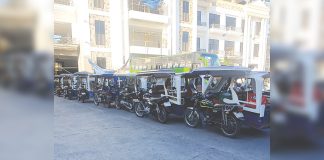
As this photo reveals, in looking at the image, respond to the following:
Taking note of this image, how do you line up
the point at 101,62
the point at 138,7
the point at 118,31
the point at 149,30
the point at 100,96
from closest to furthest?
the point at 100,96 → the point at 101,62 → the point at 118,31 → the point at 138,7 → the point at 149,30

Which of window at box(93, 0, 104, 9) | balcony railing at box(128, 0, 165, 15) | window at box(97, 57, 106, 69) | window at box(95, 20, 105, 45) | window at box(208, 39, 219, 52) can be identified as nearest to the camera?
window at box(93, 0, 104, 9)

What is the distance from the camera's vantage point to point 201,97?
19.5 feet

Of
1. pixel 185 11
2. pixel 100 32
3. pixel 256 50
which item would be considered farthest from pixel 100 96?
pixel 256 50

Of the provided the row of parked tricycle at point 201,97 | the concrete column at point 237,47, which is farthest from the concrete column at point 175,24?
the row of parked tricycle at point 201,97

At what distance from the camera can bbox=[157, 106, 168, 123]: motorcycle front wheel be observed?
6320mm

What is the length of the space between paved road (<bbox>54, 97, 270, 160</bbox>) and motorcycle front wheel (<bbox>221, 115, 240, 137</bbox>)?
131 mm

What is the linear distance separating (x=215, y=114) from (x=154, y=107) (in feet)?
6.54

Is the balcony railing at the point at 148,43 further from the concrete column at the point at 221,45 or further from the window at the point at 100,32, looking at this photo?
the concrete column at the point at 221,45

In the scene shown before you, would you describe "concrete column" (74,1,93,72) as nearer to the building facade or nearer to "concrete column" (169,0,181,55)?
the building facade

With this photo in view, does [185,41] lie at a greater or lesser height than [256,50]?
greater

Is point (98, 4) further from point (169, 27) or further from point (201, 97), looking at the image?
point (201, 97)

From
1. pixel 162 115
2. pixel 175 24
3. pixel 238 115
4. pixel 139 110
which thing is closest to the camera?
pixel 238 115

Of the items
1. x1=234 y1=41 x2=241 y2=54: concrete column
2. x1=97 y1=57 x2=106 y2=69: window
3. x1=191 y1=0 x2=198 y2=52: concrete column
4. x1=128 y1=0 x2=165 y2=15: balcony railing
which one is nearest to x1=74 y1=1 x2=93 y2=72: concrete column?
x1=97 y1=57 x2=106 y2=69: window

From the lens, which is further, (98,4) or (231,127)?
(98,4)
